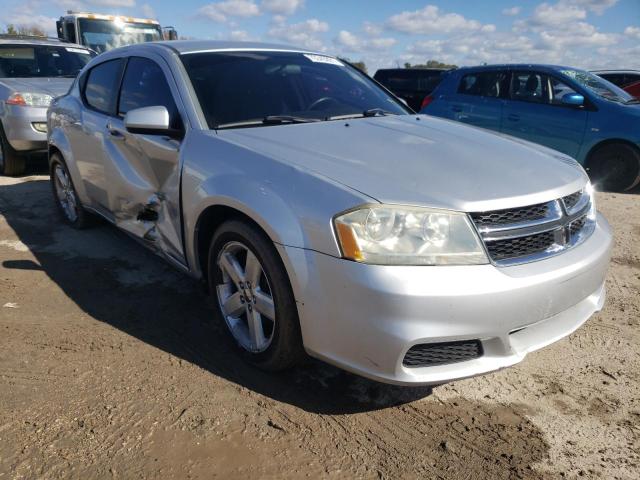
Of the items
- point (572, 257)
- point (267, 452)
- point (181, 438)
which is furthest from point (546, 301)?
point (181, 438)

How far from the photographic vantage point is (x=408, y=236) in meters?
2.10

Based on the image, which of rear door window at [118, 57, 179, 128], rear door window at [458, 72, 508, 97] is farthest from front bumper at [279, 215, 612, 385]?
rear door window at [458, 72, 508, 97]

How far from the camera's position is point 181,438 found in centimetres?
224

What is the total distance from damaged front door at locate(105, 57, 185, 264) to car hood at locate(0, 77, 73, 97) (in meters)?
3.85

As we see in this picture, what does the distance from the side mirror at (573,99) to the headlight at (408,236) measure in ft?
18.2

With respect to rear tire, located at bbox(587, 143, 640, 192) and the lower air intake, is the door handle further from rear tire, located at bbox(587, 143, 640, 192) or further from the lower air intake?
rear tire, located at bbox(587, 143, 640, 192)

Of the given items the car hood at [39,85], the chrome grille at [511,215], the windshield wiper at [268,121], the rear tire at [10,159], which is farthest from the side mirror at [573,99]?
the rear tire at [10,159]

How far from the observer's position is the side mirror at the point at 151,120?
289cm

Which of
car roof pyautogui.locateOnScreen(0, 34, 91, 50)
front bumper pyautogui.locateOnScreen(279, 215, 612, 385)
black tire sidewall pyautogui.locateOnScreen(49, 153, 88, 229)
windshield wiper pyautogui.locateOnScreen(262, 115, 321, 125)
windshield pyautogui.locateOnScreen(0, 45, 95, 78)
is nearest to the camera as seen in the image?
front bumper pyautogui.locateOnScreen(279, 215, 612, 385)

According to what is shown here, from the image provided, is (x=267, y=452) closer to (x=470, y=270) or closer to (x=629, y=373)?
(x=470, y=270)

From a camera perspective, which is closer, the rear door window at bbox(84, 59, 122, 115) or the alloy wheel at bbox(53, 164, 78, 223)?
the rear door window at bbox(84, 59, 122, 115)

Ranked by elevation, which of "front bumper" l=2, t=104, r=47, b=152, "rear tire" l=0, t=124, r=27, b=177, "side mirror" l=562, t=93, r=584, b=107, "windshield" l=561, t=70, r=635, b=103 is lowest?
"rear tire" l=0, t=124, r=27, b=177

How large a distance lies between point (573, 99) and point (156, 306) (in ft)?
19.0

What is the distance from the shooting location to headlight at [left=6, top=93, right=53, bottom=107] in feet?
22.3
